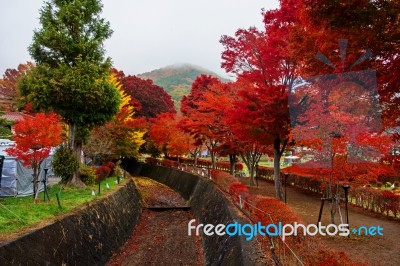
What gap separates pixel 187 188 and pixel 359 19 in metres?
23.5

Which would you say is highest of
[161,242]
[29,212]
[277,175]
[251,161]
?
[251,161]

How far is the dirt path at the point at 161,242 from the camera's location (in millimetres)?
13141

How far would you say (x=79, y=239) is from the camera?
11.2 metres

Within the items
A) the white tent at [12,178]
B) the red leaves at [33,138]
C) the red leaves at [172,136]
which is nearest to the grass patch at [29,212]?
the white tent at [12,178]

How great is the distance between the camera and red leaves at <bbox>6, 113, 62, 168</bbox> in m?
13.5

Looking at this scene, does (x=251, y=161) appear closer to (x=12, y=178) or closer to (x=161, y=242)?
(x=161, y=242)

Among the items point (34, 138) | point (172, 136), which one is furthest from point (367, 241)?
point (172, 136)

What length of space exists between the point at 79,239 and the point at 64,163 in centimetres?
909

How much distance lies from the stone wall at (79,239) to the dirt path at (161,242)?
61 cm

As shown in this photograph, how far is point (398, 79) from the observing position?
7.47 meters

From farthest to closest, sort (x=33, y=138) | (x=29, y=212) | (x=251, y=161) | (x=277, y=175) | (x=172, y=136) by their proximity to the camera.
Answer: (x=172, y=136) < (x=251, y=161) < (x=277, y=175) < (x=33, y=138) < (x=29, y=212)

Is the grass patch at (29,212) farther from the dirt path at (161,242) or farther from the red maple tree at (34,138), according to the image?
the dirt path at (161,242)

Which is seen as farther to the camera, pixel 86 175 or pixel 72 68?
pixel 86 175

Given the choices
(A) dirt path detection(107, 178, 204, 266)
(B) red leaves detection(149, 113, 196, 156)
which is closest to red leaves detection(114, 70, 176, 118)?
(B) red leaves detection(149, 113, 196, 156)
